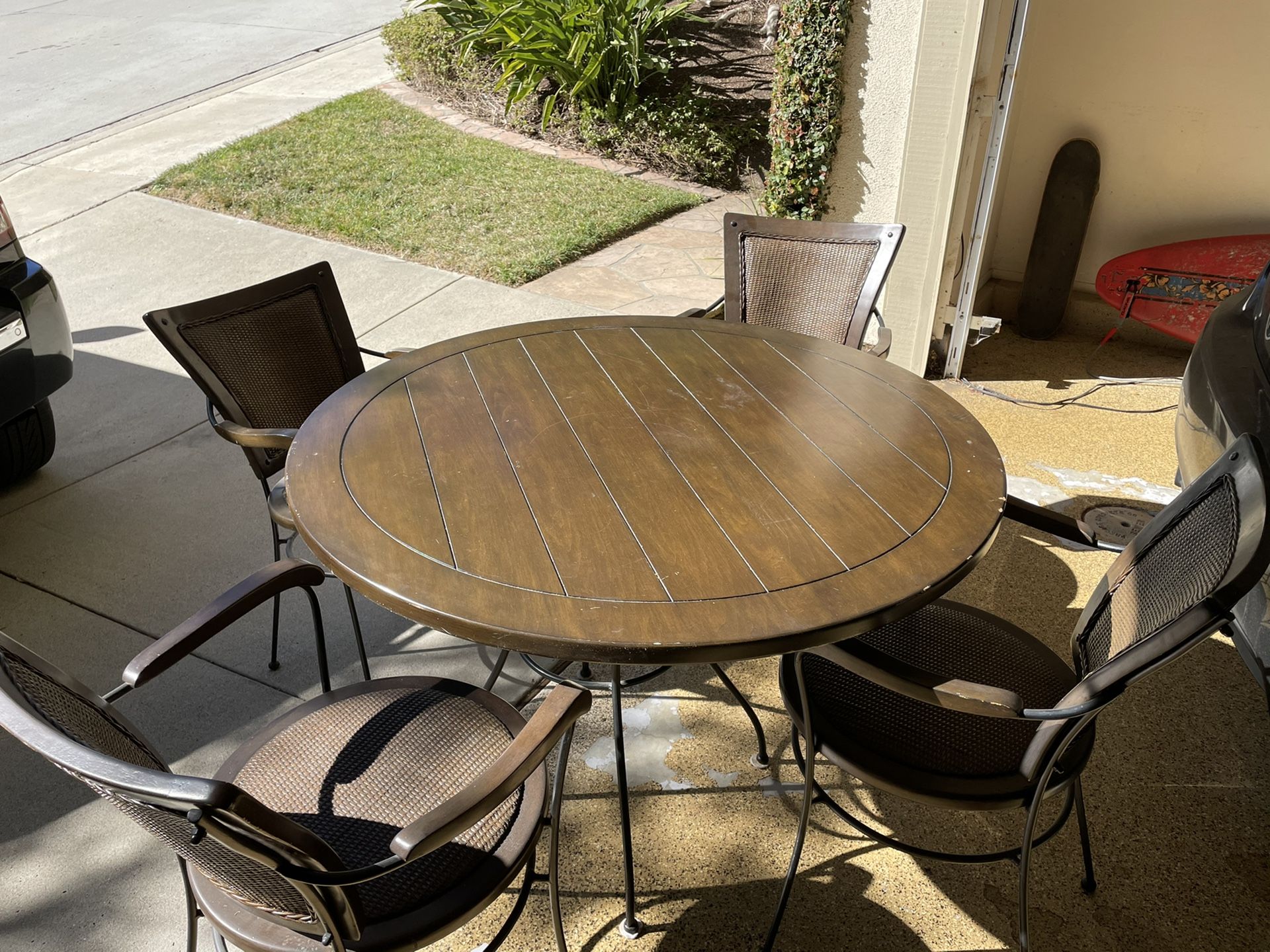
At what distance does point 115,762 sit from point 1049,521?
1.77 meters

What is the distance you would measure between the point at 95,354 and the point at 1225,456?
482 centimetres

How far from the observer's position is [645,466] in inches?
80.5

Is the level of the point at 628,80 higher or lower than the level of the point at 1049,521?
lower

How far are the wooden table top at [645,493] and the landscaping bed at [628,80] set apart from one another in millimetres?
5011

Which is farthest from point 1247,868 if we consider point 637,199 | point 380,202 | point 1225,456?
point 380,202

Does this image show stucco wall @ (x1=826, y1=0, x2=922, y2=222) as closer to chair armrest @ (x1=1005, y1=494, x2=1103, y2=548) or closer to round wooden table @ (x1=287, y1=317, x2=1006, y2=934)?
round wooden table @ (x1=287, y1=317, x2=1006, y2=934)

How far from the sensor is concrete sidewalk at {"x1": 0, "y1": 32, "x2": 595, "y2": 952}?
223 cm

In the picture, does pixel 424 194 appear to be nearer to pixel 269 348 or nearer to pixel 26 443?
pixel 26 443

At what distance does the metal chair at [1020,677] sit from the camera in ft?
5.05

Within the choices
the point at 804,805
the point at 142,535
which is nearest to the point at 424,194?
the point at 142,535

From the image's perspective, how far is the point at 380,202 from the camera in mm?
6594

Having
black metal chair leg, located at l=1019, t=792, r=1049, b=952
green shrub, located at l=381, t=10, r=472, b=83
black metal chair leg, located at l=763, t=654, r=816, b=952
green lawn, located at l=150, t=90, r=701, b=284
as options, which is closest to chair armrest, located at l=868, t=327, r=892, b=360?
black metal chair leg, located at l=763, t=654, r=816, b=952

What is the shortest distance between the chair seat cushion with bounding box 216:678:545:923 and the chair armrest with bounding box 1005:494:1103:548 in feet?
3.70

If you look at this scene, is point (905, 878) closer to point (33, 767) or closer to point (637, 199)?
point (33, 767)
